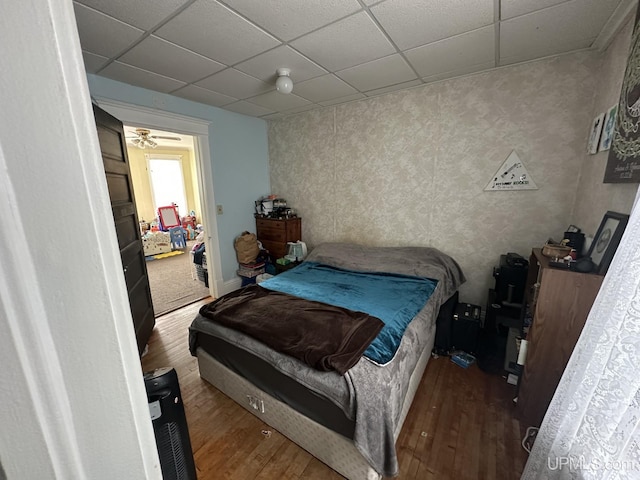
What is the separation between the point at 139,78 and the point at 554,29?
10.4 feet

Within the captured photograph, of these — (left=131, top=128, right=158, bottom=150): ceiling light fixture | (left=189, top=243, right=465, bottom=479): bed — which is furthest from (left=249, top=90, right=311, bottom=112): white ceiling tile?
(left=131, top=128, right=158, bottom=150): ceiling light fixture

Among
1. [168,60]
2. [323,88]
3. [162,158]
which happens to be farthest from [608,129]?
[162,158]

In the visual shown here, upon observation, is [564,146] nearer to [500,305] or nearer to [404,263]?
[500,305]

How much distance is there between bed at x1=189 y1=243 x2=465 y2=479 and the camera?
1.19 m

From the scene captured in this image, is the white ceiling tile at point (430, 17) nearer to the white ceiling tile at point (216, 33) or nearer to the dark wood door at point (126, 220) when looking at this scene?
the white ceiling tile at point (216, 33)

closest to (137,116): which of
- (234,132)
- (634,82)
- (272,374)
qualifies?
(234,132)

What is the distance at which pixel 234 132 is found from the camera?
3.32m

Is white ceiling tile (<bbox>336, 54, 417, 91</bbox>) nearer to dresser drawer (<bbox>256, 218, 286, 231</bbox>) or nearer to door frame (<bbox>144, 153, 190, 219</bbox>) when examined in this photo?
dresser drawer (<bbox>256, 218, 286, 231</bbox>)

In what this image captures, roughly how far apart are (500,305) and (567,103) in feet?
5.51

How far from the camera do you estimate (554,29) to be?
165 centimetres

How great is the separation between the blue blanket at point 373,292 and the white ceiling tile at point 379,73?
1.80m

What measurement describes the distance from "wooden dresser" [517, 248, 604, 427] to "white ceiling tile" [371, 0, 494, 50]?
59.8 inches

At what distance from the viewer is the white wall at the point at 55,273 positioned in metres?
0.26

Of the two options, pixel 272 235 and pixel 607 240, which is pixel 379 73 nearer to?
pixel 607 240
